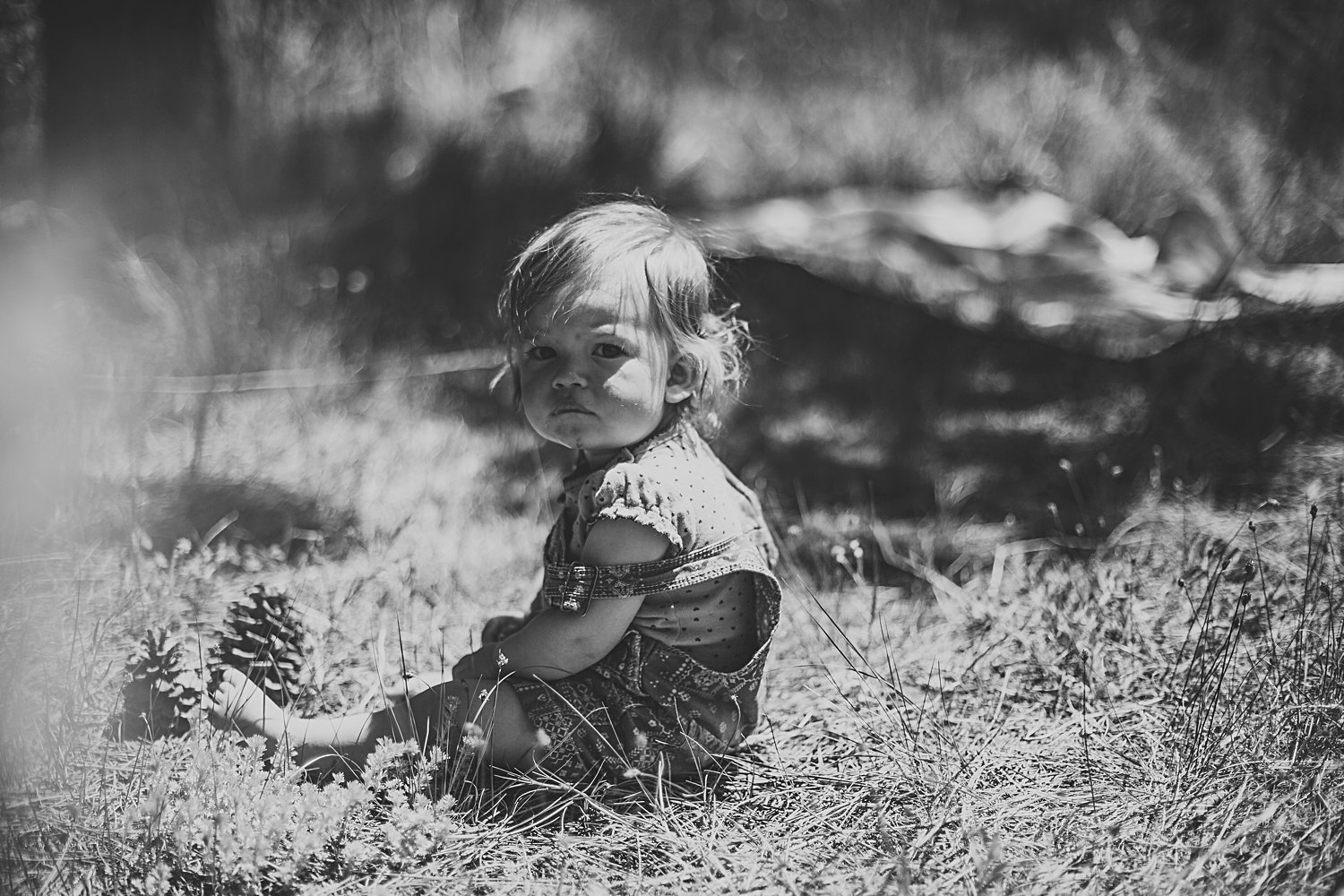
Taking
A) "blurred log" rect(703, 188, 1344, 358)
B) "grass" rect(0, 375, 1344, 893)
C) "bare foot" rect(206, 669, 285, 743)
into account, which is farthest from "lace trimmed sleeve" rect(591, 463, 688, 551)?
"blurred log" rect(703, 188, 1344, 358)

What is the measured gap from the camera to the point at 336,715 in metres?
1.88

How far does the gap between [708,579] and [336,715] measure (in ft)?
2.33

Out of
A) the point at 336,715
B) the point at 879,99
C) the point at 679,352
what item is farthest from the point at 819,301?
the point at 336,715

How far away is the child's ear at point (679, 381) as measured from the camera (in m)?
1.82

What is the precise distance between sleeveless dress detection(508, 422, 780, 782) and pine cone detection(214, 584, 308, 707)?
0.44m

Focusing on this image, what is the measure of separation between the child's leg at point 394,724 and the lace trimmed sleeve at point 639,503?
0.33 m

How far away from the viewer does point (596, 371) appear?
1.71m

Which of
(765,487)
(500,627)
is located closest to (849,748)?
(500,627)

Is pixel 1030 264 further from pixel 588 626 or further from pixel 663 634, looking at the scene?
pixel 588 626

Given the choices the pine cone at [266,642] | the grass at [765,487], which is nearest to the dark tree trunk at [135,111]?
the grass at [765,487]

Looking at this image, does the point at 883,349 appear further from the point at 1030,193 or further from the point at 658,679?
the point at 658,679

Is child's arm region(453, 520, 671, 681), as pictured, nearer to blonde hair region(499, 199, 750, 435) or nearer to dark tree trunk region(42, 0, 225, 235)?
blonde hair region(499, 199, 750, 435)

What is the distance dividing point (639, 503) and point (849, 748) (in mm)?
560

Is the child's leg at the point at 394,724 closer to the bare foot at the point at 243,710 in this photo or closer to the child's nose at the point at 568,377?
the bare foot at the point at 243,710
